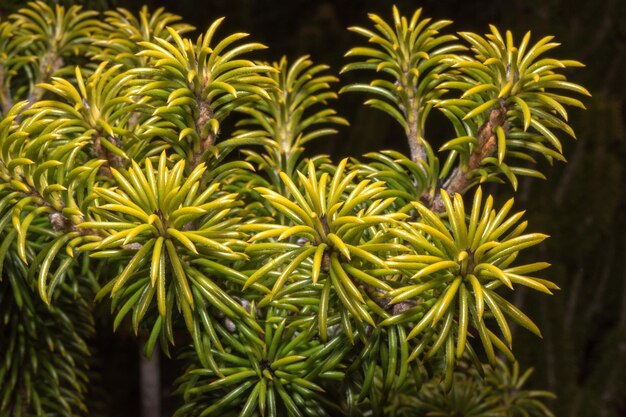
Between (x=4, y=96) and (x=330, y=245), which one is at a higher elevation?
(x=4, y=96)

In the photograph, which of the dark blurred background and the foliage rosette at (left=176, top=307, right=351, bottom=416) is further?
the dark blurred background

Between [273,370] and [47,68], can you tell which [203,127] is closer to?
[273,370]

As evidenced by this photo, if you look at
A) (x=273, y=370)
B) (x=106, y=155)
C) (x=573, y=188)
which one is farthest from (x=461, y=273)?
(x=573, y=188)

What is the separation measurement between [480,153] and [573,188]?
1165mm

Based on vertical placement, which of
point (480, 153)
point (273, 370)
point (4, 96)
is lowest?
point (273, 370)

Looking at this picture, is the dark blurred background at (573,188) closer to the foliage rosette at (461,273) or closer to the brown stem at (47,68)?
the brown stem at (47,68)

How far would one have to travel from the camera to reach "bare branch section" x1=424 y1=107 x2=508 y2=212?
1.92ft

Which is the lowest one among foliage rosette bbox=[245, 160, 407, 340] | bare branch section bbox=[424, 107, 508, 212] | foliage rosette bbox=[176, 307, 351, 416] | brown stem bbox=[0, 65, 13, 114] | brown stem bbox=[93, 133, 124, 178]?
foliage rosette bbox=[176, 307, 351, 416]

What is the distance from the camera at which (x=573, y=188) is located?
1637mm

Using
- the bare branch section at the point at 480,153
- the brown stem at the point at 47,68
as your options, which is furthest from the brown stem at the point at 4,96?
the bare branch section at the point at 480,153

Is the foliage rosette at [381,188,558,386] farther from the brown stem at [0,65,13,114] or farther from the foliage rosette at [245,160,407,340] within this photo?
the brown stem at [0,65,13,114]

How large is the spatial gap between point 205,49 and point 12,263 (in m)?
0.37

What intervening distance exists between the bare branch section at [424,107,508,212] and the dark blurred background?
0.87 m

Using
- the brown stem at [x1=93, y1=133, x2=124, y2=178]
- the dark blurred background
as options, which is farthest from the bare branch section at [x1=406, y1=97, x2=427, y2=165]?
the dark blurred background
